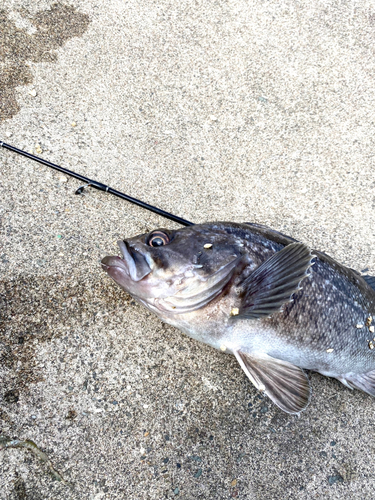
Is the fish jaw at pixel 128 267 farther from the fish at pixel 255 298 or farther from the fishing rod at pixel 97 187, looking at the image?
the fishing rod at pixel 97 187

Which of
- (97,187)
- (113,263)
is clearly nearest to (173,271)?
(113,263)

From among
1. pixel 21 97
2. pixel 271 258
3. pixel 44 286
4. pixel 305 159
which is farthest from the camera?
pixel 305 159

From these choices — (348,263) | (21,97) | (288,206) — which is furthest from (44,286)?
(348,263)

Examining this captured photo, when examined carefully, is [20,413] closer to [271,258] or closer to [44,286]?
[44,286]

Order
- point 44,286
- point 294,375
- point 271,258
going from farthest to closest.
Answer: point 44,286
point 294,375
point 271,258

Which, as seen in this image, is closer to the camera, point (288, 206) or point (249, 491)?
point (249, 491)

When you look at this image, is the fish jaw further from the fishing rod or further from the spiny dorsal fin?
the fishing rod

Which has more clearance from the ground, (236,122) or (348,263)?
(236,122)
